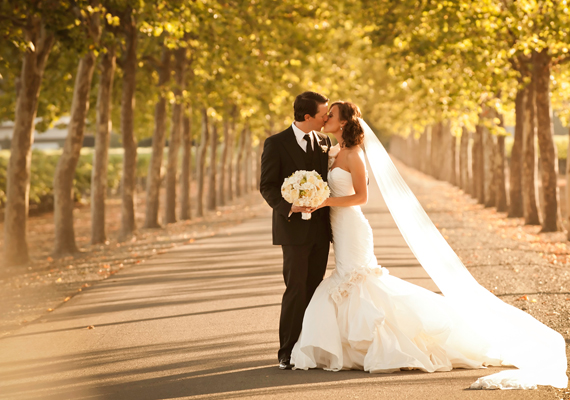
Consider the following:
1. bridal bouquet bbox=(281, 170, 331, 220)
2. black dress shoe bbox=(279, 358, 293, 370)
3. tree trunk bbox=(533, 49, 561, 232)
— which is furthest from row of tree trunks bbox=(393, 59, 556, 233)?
black dress shoe bbox=(279, 358, 293, 370)

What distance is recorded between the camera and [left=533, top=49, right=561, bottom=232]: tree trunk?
1759 centimetres

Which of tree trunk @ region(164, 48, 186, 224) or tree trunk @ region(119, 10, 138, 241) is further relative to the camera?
tree trunk @ region(164, 48, 186, 224)

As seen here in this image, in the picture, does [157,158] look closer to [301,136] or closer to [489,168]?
[489,168]

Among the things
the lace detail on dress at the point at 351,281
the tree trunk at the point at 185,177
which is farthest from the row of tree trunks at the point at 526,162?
the lace detail on dress at the point at 351,281

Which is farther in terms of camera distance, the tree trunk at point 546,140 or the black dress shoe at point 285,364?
the tree trunk at point 546,140

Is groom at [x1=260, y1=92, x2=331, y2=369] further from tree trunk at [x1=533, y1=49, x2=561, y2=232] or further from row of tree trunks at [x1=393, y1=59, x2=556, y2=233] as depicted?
tree trunk at [x1=533, y1=49, x2=561, y2=232]

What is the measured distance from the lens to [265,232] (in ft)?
62.7

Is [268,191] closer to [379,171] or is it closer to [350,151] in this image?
[350,151]

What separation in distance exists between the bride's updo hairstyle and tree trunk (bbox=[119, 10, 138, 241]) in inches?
514

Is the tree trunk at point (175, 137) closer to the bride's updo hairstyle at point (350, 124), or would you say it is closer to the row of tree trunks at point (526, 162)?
the row of tree trunks at point (526, 162)

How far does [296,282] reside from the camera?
6160 millimetres

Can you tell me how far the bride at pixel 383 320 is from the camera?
593 centimetres

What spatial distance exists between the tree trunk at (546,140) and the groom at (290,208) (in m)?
13.1

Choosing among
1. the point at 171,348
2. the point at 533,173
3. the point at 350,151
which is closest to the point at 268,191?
the point at 350,151
